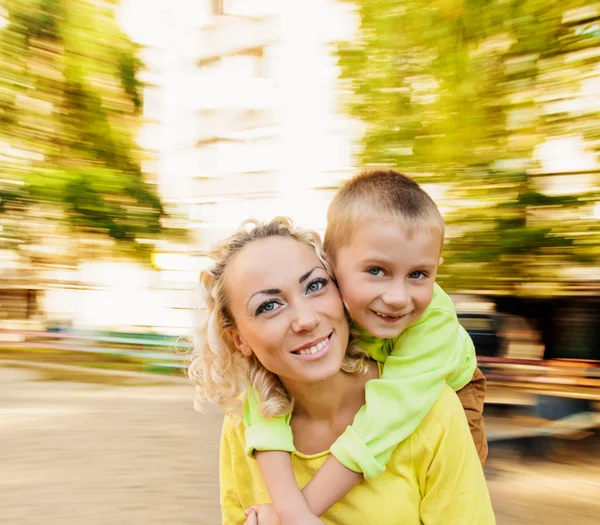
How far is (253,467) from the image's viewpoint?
1.87 meters

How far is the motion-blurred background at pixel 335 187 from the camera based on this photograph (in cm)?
523

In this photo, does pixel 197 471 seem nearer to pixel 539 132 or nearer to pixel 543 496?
pixel 543 496

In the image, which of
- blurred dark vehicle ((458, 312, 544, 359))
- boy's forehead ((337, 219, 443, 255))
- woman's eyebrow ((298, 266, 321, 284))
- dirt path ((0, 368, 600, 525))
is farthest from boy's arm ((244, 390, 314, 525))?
blurred dark vehicle ((458, 312, 544, 359))

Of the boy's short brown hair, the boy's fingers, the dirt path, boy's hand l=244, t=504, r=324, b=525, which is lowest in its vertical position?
the dirt path

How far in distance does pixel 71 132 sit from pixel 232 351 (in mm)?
9146

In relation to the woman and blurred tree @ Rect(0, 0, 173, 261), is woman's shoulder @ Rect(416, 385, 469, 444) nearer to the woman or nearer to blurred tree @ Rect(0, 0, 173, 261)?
the woman

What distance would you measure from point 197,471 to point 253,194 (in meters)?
12.8

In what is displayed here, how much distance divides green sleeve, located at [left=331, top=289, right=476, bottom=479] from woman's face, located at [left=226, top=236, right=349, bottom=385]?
0.13 m

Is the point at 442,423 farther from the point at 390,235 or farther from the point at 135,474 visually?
the point at 135,474

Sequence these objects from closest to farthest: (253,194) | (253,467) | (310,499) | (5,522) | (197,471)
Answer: (310,499) → (253,467) → (5,522) → (197,471) → (253,194)

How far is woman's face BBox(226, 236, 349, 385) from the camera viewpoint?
1.64 metres

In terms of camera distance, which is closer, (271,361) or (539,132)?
(271,361)

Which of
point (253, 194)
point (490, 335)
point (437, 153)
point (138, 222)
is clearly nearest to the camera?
point (437, 153)

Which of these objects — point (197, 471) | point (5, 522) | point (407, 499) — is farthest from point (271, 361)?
point (197, 471)
